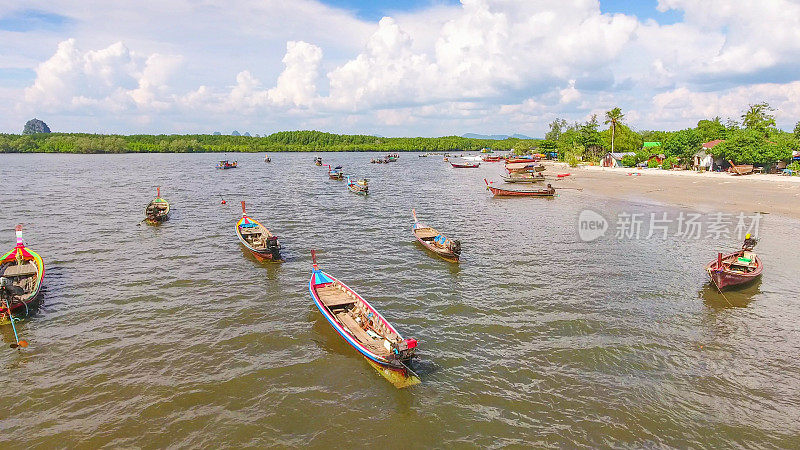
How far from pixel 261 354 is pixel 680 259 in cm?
2796

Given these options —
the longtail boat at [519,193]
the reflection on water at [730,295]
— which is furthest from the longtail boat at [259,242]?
the longtail boat at [519,193]

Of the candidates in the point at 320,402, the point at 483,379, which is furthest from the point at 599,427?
the point at 320,402

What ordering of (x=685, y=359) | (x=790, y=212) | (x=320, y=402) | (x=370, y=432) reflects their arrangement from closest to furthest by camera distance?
(x=370, y=432) < (x=320, y=402) < (x=685, y=359) < (x=790, y=212)

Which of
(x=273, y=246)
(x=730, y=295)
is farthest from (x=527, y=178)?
(x=273, y=246)

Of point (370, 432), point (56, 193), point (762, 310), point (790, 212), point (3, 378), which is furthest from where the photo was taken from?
point (56, 193)

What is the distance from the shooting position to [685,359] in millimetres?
17188

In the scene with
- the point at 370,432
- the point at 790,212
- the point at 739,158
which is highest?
the point at 739,158

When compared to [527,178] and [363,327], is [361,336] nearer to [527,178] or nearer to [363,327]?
[363,327]

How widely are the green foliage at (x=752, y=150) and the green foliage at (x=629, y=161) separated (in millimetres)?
23091

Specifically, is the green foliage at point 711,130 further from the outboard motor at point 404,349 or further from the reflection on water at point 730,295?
the outboard motor at point 404,349

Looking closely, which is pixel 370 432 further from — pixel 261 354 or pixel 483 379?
pixel 261 354

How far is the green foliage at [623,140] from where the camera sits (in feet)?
402

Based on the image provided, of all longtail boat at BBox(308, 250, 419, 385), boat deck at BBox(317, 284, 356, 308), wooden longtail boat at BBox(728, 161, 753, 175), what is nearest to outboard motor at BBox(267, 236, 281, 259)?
longtail boat at BBox(308, 250, 419, 385)
